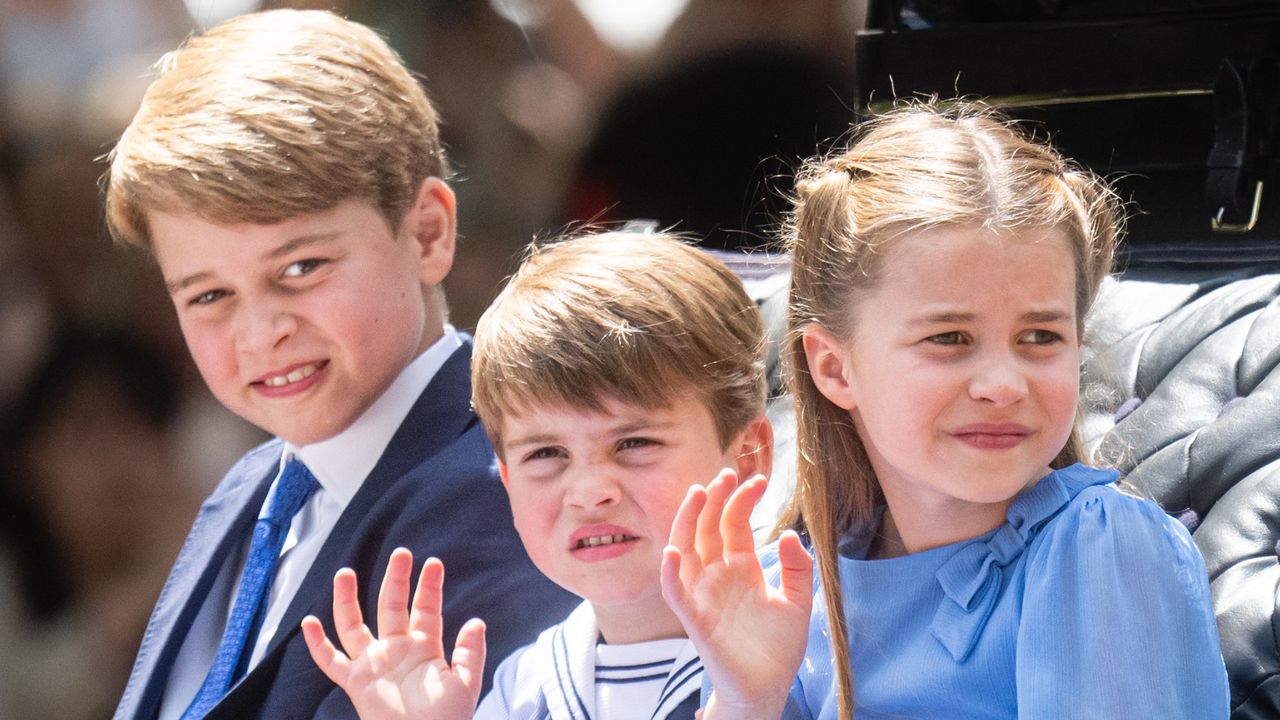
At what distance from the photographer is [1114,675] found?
31.7 inches

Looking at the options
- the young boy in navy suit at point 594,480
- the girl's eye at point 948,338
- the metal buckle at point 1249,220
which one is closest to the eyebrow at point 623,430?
the young boy in navy suit at point 594,480

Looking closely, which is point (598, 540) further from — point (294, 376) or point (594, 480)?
point (294, 376)

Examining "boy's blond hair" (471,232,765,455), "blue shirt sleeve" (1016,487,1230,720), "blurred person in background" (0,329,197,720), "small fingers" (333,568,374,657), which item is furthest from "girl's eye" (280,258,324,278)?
"blurred person in background" (0,329,197,720)

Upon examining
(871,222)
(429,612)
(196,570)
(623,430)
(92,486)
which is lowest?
(92,486)

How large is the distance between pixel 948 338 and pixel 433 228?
0.59 meters

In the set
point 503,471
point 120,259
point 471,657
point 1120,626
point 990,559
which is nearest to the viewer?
point 1120,626

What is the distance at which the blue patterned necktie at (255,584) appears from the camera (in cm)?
127

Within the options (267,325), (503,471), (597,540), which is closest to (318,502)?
(267,325)

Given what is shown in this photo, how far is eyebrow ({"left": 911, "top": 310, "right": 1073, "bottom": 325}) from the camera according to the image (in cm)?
89

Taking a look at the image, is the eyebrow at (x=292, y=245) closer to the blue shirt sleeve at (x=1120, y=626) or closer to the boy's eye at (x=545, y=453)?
the boy's eye at (x=545, y=453)

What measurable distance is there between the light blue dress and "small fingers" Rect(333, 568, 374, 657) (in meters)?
0.30

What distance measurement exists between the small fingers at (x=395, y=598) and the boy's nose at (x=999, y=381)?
1.30 ft

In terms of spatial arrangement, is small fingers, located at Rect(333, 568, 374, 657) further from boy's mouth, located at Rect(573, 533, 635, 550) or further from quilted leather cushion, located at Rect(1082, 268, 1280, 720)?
quilted leather cushion, located at Rect(1082, 268, 1280, 720)

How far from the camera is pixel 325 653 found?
3.38 ft
